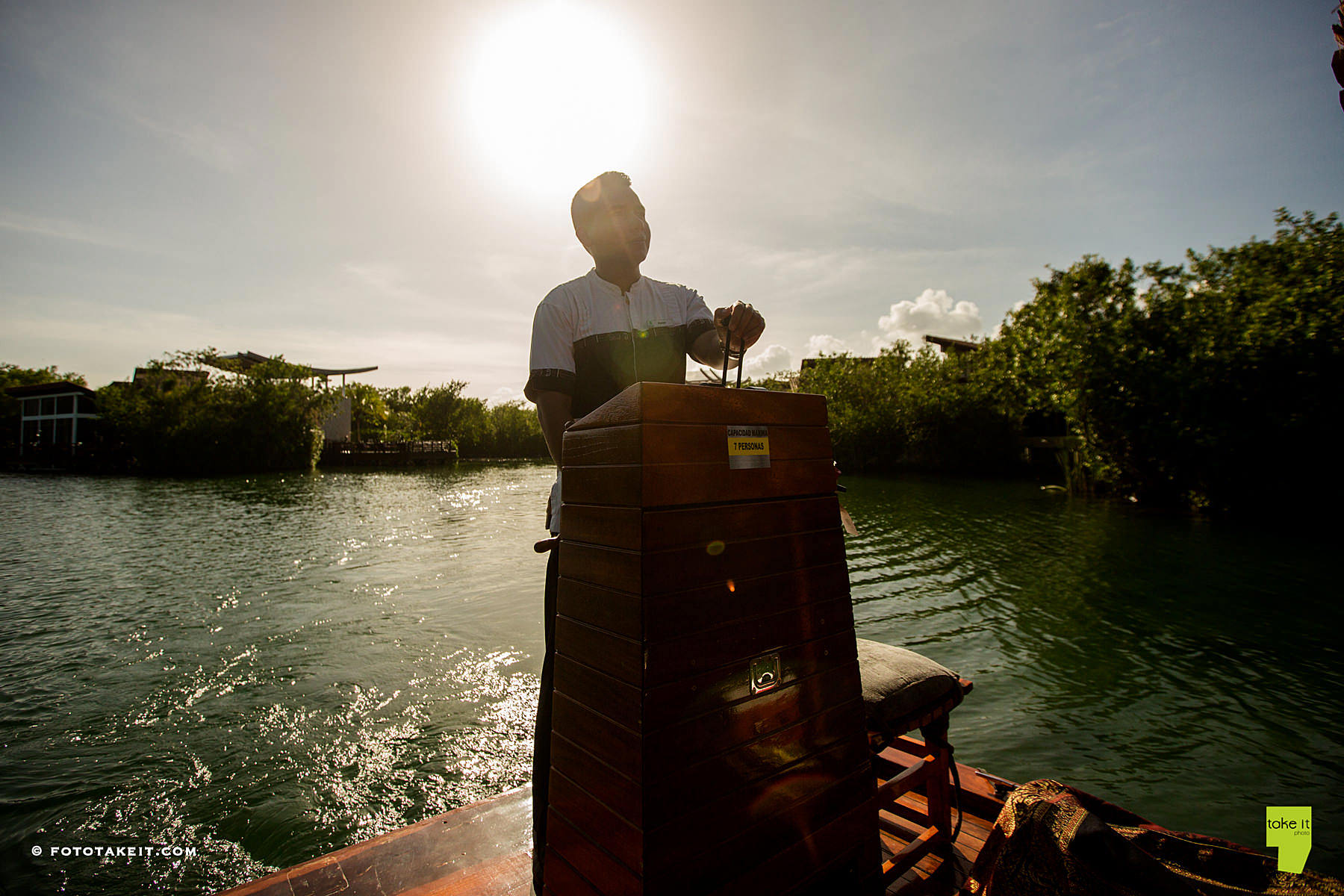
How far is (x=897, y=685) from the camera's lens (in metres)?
1.91

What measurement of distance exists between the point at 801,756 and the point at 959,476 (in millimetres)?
31908

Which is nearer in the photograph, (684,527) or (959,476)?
(684,527)

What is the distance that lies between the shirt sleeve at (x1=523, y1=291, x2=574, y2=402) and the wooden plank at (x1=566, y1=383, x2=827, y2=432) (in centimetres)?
47

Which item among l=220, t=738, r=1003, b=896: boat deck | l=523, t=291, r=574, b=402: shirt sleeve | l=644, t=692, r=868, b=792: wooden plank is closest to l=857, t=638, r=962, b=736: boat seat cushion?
l=644, t=692, r=868, b=792: wooden plank

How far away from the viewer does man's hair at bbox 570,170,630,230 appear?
1.90 meters

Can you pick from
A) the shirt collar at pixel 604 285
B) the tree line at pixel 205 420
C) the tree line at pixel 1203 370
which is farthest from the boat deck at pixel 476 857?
the tree line at pixel 205 420

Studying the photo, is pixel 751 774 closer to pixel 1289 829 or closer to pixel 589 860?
pixel 589 860

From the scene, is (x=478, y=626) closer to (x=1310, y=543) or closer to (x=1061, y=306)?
(x=1310, y=543)

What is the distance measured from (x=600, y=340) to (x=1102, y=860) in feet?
5.97

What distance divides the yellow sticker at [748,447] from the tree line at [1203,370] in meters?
8.49

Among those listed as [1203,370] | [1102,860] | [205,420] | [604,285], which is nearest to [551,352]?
[604,285]

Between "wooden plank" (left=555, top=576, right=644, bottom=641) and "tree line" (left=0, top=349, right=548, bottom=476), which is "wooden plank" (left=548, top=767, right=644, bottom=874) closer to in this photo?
"wooden plank" (left=555, top=576, right=644, bottom=641)

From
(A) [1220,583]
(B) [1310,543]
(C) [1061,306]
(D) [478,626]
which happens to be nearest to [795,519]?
(D) [478,626]

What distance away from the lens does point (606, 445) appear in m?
1.18
